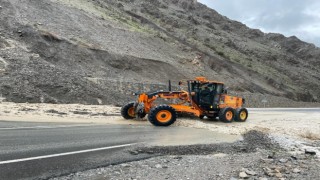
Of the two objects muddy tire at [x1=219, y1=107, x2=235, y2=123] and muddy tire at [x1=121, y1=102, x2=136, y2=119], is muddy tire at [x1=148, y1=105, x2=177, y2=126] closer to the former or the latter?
muddy tire at [x1=121, y1=102, x2=136, y2=119]

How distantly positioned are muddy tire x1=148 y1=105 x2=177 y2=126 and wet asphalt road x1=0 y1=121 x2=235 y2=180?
823mm

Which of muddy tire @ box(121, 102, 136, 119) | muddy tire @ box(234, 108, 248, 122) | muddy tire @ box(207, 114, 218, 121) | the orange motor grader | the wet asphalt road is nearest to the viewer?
the wet asphalt road

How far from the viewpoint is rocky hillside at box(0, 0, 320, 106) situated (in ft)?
80.8

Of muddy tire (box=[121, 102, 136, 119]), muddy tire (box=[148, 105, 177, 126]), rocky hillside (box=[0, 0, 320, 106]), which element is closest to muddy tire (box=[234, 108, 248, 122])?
muddy tire (box=[148, 105, 177, 126])

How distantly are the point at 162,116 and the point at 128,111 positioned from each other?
8.56 ft

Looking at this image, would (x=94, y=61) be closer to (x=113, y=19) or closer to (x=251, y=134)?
(x=113, y=19)

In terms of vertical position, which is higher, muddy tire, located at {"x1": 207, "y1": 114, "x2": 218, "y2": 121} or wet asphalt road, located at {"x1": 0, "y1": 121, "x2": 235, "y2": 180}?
muddy tire, located at {"x1": 207, "y1": 114, "x2": 218, "y2": 121}

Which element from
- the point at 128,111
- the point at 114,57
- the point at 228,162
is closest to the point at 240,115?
the point at 128,111

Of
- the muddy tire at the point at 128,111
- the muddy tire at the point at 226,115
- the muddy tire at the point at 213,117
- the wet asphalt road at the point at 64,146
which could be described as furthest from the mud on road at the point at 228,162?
the muddy tire at the point at 213,117

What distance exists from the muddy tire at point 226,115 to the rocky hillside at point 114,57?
858 centimetres

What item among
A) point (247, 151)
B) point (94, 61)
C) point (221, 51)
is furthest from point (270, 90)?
point (247, 151)

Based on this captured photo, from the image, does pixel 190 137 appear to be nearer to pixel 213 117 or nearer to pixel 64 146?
pixel 64 146

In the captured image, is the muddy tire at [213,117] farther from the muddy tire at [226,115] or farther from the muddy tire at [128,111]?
the muddy tire at [128,111]

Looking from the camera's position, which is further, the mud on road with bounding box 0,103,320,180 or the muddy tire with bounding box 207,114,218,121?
the muddy tire with bounding box 207,114,218,121
